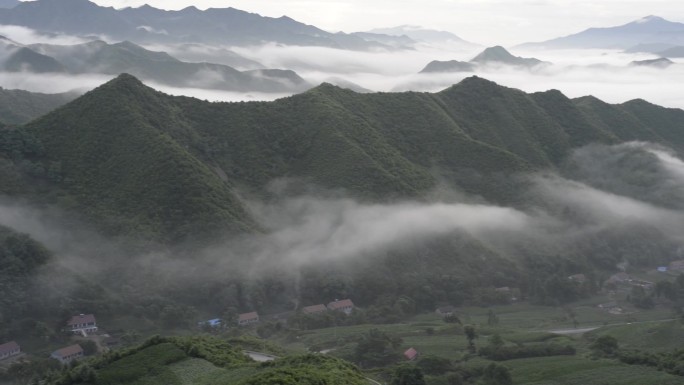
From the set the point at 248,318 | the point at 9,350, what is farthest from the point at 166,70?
the point at 9,350

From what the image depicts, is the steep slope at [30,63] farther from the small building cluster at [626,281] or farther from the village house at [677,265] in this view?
the village house at [677,265]

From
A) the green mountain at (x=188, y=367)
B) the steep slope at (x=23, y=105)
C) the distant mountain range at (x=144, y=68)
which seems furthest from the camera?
the distant mountain range at (x=144, y=68)

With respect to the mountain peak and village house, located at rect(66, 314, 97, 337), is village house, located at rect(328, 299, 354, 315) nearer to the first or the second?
village house, located at rect(66, 314, 97, 337)

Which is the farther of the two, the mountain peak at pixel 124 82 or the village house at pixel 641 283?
the mountain peak at pixel 124 82

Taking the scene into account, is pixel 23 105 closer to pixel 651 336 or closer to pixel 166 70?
pixel 166 70

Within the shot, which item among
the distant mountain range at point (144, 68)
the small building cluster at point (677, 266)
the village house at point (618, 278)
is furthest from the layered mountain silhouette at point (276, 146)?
the distant mountain range at point (144, 68)

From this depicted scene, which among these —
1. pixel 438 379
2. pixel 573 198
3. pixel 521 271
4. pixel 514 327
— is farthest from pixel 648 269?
pixel 438 379

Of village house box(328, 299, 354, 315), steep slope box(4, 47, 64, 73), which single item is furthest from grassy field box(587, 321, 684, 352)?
steep slope box(4, 47, 64, 73)
